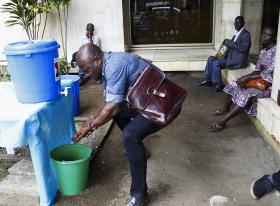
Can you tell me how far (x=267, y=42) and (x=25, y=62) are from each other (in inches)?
124

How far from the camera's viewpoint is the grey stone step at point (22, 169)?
10.9 feet

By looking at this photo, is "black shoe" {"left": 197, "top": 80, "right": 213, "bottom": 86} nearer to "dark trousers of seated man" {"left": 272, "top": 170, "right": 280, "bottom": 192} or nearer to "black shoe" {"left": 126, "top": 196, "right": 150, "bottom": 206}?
"dark trousers of seated man" {"left": 272, "top": 170, "right": 280, "bottom": 192}

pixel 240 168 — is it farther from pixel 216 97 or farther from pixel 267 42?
pixel 216 97

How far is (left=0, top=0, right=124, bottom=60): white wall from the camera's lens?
731 centimetres

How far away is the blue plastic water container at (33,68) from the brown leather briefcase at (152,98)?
76 centimetres

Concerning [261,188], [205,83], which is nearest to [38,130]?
[261,188]

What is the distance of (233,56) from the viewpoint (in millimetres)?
5816

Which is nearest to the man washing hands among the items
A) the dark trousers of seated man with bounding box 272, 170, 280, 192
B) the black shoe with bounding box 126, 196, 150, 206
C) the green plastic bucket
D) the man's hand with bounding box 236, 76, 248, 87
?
the black shoe with bounding box 126, 196, 150, 206

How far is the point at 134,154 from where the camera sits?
8.57ft

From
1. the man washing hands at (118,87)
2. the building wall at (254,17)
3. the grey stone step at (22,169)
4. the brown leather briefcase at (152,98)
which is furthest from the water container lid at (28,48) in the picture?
the building wall at (254,17)

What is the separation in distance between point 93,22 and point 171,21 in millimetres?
1973

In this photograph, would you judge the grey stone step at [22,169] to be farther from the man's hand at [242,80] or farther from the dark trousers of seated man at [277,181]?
the man's hand at [242,80]

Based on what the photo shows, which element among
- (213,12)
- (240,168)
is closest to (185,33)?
(213,12)

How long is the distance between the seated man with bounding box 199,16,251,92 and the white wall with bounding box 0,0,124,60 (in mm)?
2426
